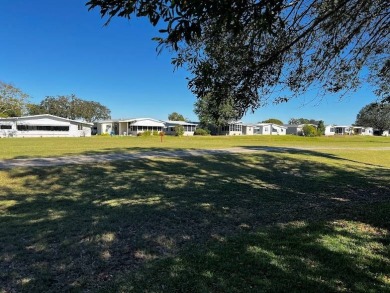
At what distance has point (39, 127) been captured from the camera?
55375 millimetres

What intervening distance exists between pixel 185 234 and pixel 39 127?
57.2 m

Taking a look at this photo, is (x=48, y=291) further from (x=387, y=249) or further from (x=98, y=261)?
(x=387, y=249)

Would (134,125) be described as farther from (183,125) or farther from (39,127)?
(39,127)

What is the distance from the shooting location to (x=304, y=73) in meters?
7.03

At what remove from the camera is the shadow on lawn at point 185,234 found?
138 inches

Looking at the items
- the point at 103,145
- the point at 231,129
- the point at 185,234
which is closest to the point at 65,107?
the point at 231,129

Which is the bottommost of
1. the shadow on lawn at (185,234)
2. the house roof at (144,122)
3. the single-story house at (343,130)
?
the shadow on lawn at (185,234)

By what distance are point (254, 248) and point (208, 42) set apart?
3541 mm

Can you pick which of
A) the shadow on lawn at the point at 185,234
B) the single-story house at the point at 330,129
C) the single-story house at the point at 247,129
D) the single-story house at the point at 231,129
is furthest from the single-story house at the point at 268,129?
the shadow on lawn at the point at 185,234

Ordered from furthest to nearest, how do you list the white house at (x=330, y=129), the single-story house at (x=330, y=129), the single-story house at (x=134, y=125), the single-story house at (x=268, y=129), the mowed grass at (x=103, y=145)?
the single-story house at (x=330, y=129)
the white house at (x=330, y=129)
the single-story house at (x=268, y=129)
the single-story house at (x=134, y=125)
the mowed grass at (x=103, y=145)

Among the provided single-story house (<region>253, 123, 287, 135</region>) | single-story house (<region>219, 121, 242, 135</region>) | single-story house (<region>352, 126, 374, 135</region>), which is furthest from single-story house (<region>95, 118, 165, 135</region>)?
single-story house (<region>352, 126, 374, 135</region>)

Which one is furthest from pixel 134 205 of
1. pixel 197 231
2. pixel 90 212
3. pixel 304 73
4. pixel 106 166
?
pixel 106 166

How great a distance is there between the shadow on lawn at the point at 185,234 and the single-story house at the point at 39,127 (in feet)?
160

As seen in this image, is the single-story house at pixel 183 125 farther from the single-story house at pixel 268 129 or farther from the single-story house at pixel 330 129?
the single-story house at pixel 330 129
